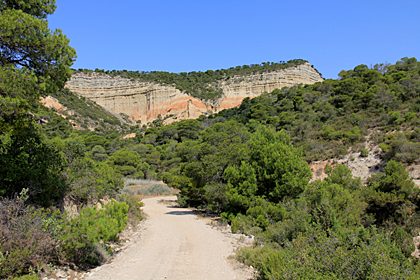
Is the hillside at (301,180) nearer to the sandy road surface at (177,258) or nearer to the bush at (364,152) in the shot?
the bush at (364,152)

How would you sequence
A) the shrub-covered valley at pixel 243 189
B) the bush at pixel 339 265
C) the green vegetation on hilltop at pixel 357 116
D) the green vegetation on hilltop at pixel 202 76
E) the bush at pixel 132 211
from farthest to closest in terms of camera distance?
1. the green vegetation on hilltop at pixel 202 76
2. the green vegetation on hilltop at pixel 357 116
3. the bush at pixel 132 211
4. the shrub-covered valley at pixel 243 189
5. the bush at pixel 339 265

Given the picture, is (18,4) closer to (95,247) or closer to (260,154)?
(95,247)

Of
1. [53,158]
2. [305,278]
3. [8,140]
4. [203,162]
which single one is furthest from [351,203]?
[8,140]

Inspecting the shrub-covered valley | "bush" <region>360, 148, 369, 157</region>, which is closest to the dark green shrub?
the shrub-covered valley

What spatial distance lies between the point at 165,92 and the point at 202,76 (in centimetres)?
1657

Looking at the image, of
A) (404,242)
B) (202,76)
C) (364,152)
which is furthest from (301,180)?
(202,76)

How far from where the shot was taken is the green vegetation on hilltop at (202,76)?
7762 centimetres

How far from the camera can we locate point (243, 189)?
12359 millimetres

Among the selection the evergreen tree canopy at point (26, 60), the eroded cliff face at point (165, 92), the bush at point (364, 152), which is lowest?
the bush at point (364, 152)

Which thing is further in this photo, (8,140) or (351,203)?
(351,203)

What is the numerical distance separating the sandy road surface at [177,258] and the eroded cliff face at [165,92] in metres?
57.9

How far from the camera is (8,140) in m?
7.79

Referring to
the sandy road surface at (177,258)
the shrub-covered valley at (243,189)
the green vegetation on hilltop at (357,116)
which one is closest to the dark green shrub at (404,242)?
the shrub-covered valley at (243,189)

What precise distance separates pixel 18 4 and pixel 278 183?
11.0 metres
